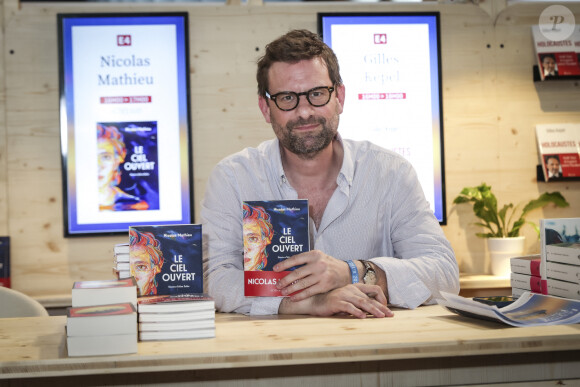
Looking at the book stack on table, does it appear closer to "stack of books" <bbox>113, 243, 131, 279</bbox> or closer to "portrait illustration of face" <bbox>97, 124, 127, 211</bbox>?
"stack of books" <bbox>113, 243, 131, 279</bbox>

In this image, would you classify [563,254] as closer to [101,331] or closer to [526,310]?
[526,310]

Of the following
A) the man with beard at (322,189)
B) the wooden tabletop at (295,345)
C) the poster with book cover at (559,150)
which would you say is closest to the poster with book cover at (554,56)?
the poster with book cover at (559,150)

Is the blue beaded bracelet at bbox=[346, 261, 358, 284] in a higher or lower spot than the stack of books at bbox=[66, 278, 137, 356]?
higher

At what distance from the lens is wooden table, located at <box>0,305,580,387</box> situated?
1500mm

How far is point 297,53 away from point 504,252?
2148mm

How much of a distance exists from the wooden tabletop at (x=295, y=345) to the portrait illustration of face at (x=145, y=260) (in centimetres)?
22

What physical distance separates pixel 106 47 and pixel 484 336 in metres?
2.98

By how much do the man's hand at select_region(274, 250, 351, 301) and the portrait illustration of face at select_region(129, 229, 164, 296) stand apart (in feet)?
1.09

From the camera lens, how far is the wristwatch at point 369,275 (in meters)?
2.12

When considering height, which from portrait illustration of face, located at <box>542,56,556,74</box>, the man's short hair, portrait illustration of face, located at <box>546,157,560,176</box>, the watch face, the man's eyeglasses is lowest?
the watch face

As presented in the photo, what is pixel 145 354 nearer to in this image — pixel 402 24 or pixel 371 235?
pixel 371 235

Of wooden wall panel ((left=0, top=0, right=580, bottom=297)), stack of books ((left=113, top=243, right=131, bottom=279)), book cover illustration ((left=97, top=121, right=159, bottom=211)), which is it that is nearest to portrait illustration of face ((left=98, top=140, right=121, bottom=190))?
book cover illustration ((left=97, top=121, right=159, bottom=211))

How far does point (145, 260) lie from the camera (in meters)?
Answer: 1.85

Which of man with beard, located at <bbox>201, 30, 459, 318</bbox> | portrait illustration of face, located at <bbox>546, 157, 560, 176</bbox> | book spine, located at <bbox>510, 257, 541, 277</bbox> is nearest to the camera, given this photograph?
book spine, located at <bbox>510, 257, 541, 277</bbox>
